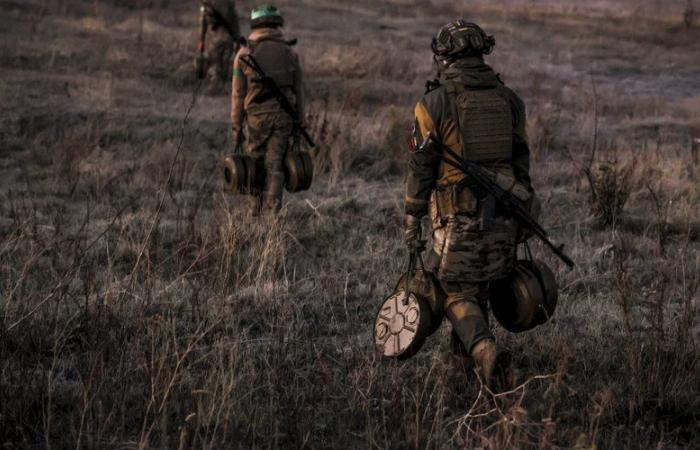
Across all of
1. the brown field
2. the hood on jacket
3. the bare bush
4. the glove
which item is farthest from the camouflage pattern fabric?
the bare bush

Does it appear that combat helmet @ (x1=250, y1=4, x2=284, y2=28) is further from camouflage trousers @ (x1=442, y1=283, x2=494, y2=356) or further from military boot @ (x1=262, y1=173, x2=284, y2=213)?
camouflage trousers @ (x1=442, y1=283, x2=494, y2=356)

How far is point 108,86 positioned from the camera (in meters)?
12.8

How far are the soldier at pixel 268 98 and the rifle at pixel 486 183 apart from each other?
3.34 meters

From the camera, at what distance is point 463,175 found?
4.07m

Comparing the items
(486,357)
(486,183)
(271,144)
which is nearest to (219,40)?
(271,144)

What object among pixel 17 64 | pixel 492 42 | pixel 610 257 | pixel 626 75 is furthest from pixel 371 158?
pixel 626 75

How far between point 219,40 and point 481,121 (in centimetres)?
1069

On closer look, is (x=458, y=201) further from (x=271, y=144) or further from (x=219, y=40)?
(x=219, y=40)

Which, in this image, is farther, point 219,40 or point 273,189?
point 219,40

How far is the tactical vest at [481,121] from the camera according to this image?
404 cm

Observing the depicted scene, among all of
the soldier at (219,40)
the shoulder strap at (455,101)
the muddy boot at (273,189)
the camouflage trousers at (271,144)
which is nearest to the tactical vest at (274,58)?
the camouflage trousers at (271,144)

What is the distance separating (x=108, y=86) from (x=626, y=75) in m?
12.3

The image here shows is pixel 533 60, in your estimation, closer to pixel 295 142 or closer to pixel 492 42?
pixel 295 142

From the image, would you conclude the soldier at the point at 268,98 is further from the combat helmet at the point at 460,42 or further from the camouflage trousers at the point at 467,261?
the camouflage trousers at the point at 467,261
